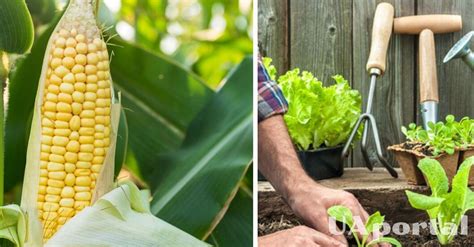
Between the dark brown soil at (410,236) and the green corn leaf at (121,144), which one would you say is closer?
the dark brown soil at (410,236)

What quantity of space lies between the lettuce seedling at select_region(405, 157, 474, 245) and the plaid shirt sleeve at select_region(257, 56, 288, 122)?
0.94ft

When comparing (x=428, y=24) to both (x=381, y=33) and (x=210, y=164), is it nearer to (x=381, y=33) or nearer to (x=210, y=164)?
(x=381, y=33)

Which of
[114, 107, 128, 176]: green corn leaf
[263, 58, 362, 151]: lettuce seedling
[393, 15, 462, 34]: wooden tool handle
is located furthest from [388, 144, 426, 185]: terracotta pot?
[114, 107, 128, 176]: green corn leaf

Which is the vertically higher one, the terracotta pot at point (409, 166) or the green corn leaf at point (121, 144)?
the green corn leaf at point (121, 144)

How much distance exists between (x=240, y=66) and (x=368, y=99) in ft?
0.87

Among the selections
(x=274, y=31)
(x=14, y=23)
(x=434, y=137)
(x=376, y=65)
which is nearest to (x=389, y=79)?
(x=376, y=65)

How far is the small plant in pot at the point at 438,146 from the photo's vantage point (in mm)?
1239

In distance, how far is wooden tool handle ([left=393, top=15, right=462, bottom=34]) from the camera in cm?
125

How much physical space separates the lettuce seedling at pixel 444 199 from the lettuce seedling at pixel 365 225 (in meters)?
0.08

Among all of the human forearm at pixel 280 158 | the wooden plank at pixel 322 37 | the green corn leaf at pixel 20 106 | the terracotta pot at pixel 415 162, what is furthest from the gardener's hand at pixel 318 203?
the green corn leaf at pixel 20 106

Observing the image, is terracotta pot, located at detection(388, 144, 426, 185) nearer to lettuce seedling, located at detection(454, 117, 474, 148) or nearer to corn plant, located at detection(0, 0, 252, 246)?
lettuce seedling, located at detection(454, 117, 474, 148)

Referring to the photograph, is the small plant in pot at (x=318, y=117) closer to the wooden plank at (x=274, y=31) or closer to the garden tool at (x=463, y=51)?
the wooden plank at (x=274, y=31)

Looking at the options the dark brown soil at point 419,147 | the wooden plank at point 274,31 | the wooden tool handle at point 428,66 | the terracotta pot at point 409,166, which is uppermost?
the wooden plank at point 274,31

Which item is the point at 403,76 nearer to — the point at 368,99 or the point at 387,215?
the point at 368,99
